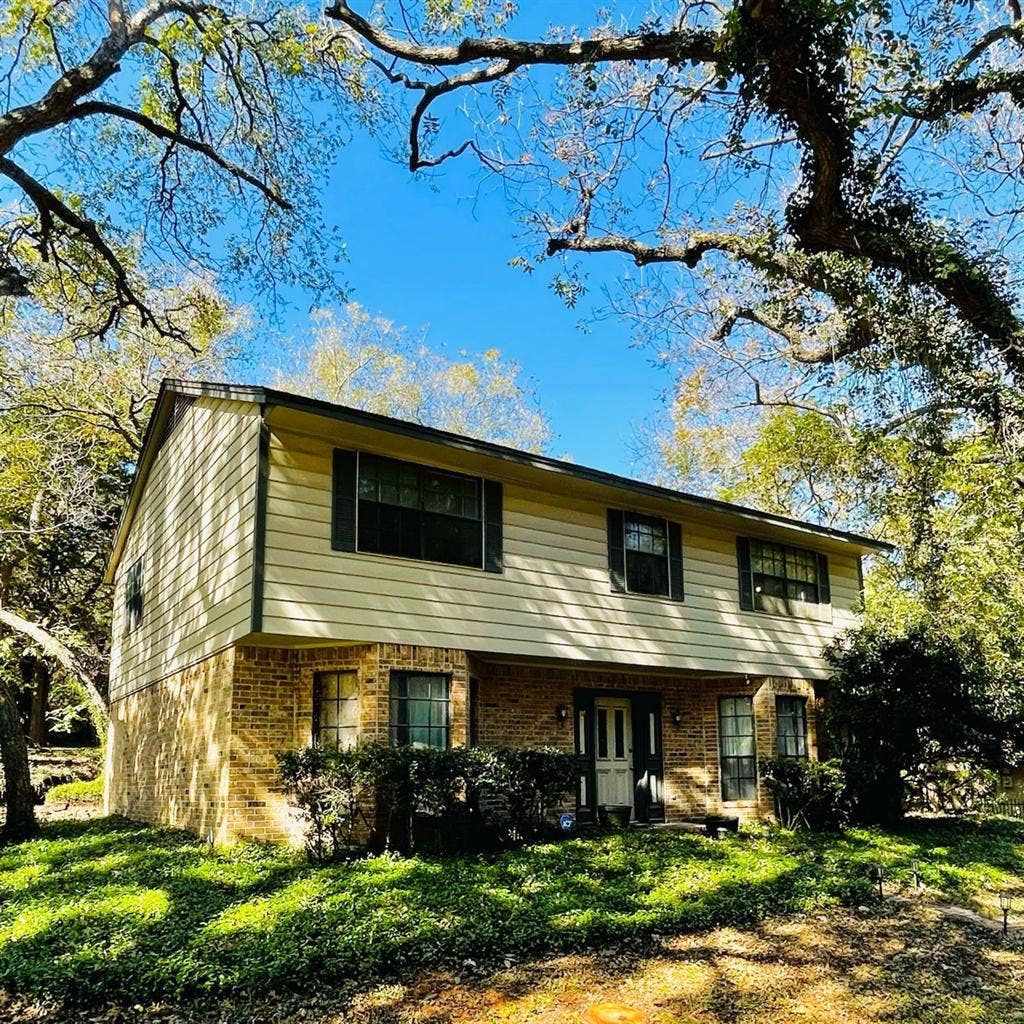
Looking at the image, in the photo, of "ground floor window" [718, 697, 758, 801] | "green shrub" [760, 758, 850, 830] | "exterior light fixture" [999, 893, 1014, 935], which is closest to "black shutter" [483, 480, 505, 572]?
"ground floor window" [718, 697, 758, 801]

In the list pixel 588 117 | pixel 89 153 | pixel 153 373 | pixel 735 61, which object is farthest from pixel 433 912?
pixel 153 373

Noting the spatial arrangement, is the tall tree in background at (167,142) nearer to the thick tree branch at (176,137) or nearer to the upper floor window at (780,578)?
the thick tree branch at (176,137)

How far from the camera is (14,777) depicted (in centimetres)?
1177

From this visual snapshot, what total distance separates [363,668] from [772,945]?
5.27 m

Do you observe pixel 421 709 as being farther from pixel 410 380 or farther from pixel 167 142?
pixel 410 380

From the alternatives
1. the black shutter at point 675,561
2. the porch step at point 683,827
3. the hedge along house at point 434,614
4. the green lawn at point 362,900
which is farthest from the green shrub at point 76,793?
the black shutter at point 675,561

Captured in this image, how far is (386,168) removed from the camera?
11242 mm

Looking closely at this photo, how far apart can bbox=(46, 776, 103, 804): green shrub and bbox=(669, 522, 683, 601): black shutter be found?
48.2ft

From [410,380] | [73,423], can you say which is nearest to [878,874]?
[73,423]

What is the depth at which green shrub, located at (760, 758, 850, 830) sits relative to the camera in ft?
44.3

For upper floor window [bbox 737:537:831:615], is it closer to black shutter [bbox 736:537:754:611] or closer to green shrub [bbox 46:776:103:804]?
black shutter [bbox 736:537:754:611]

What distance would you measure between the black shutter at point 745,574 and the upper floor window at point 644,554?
1.46m

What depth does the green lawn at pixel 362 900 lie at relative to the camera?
5797 millimetres

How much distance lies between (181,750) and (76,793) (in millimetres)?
11487
